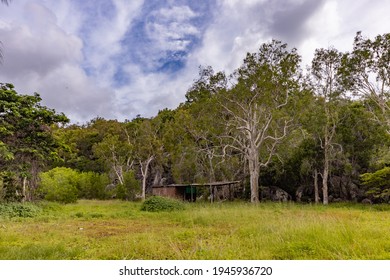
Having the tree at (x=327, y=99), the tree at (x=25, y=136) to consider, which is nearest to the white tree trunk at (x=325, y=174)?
the tree at (x=327, y=99)

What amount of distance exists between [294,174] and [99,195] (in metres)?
19.8

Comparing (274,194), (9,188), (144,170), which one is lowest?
(274,194)

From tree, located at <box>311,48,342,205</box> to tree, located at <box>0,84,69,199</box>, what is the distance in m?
18.4

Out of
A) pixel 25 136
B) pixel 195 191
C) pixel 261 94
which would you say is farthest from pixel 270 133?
pixel 25 136

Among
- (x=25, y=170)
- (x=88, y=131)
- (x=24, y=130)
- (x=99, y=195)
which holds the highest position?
(x=88, y=131)

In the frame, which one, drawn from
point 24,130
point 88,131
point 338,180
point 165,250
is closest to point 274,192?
point 338,180

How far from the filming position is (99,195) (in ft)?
109

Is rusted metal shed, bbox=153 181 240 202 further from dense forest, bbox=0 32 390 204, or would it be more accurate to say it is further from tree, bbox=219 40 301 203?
tree, bbox=219 40 301 203

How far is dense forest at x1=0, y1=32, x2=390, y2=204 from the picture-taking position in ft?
61.7

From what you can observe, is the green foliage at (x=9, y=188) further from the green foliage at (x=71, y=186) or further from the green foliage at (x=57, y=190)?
the green foliage at (x=71, y=186)

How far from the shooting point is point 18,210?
52.8 feet

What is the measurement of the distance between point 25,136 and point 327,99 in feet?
70.6

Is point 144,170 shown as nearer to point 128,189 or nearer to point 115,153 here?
point 115,153

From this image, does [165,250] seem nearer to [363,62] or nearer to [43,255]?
[43,255]
